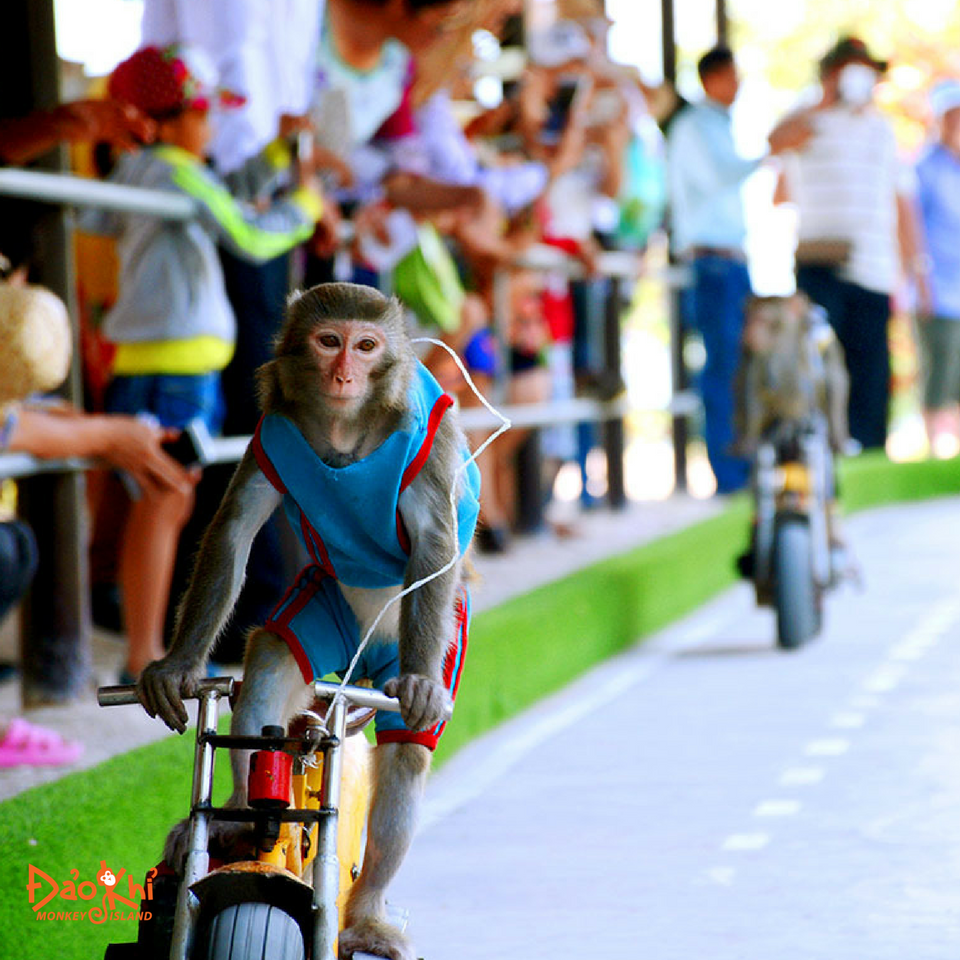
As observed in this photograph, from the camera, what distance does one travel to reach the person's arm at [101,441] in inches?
171

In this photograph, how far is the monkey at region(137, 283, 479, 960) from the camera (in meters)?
2.69

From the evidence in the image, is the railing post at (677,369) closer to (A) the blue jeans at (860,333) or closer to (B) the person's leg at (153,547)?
(A) the blue jeans at (860,333)

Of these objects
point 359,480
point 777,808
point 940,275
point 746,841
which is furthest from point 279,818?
point 940,275

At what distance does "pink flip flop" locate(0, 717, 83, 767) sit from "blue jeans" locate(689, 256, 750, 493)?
5.81 metres

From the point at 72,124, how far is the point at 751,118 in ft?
57.2

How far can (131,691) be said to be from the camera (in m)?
2.55

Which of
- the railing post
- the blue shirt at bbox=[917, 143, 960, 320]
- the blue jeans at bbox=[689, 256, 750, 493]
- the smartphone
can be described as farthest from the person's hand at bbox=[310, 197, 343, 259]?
the blue shirt at bbox=[917, 143, 960, 320]

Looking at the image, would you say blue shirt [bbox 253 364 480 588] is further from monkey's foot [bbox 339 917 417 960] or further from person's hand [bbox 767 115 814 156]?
person's hand [bbox 767 115 814 156]

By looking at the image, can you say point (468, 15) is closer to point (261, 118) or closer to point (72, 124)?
point (261, 118)

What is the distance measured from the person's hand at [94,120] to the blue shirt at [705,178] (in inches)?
209

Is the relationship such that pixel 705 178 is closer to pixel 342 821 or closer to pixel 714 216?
pixel 714 216

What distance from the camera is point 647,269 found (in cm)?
956

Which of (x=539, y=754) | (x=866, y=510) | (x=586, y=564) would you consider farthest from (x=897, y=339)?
(x=539, y=754)

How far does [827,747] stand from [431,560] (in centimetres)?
257
